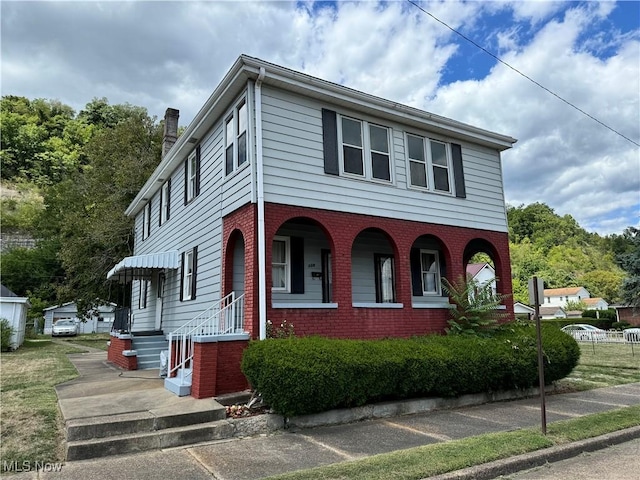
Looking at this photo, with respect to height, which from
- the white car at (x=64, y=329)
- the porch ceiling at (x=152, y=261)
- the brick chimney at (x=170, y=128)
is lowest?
the white car at (x=64, y=329)

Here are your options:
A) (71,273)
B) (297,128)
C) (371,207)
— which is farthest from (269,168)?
(71,273)

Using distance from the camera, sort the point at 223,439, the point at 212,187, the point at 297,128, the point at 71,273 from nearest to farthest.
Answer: the point at 223,439, the point at 297,128, the point at 212,187, the point at 71,273

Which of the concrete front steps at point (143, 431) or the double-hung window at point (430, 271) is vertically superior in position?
the double-hung window at point (430, 271)

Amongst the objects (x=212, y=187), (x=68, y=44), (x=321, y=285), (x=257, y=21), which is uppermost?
(x=68, y=44)

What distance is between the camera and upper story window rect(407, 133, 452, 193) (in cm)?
1148

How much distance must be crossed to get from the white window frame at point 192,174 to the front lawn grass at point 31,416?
560 centimetres

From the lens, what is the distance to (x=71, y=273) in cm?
2538

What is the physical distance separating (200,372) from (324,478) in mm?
3633

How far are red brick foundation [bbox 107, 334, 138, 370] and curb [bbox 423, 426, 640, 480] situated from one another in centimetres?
999

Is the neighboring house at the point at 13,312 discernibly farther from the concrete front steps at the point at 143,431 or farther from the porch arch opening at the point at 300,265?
the concrete front steps at the point at 143,431

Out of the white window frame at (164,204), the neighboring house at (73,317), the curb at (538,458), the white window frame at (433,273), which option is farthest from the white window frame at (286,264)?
the neighboring house at (73,317)

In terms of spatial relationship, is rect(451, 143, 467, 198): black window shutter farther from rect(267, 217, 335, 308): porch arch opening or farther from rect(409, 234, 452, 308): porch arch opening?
rect(267, 217, 335, 308): porch arch opening

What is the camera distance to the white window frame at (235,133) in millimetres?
9141

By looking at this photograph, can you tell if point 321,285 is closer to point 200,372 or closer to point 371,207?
point 371,207
